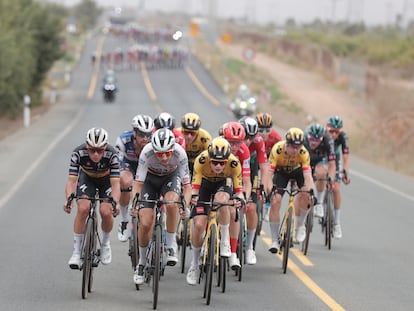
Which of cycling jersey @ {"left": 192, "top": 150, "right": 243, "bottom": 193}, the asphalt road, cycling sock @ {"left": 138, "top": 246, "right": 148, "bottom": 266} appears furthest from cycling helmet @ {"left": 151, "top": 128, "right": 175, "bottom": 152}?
the asphalt road

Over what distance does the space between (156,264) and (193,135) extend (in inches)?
118

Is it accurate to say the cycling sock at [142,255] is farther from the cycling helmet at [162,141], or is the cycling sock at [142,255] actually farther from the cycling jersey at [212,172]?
the cycling helmet at [162,141]

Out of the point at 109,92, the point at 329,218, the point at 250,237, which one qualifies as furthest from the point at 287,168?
the point at 109,92

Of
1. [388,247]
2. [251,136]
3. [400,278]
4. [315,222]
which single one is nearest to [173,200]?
[251,136]

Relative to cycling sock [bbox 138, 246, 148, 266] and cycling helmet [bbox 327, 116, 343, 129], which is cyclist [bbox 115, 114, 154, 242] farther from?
cycling helmet [bbox 327, 116, 343, 129]

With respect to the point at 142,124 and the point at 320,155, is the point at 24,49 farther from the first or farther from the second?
the point at 142,124

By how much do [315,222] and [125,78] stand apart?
52964 millimetres

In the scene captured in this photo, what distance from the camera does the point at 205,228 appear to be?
35.9 ft

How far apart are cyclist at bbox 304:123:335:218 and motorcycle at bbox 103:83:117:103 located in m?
39.6

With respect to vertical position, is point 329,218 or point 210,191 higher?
point 210,191

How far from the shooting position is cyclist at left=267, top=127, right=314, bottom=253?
12608mm

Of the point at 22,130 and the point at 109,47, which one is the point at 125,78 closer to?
the point at 109,47

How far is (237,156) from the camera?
1166 centimetres

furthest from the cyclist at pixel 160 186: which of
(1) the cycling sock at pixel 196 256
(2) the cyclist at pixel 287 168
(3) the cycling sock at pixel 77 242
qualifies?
(2) the cyclist at pixel 287 168
